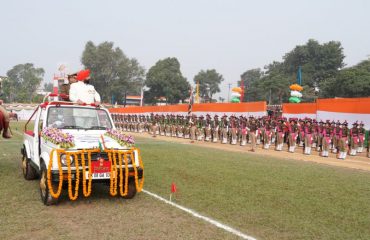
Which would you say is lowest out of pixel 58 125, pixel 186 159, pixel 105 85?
pixel 186 159

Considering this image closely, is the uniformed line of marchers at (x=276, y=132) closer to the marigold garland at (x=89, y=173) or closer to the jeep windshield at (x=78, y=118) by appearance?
the jeep windshield at (x=78, y=118)

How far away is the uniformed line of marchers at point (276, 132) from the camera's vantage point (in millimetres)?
18781

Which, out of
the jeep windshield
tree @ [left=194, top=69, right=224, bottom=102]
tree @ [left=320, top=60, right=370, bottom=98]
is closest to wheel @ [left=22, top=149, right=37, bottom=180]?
the jeep windshield

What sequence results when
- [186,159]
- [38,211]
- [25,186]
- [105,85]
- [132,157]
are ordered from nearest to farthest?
1. [38,211]
2. [132,157]
3. [25,186]
4. [186,159]
5. [105,85]

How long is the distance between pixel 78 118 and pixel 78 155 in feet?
5.82

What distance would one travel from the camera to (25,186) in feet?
28.4

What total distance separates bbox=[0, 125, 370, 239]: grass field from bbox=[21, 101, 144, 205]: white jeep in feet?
1.20

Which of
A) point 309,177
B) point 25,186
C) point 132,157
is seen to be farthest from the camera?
point 309,177

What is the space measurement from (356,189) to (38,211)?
7.24 meters

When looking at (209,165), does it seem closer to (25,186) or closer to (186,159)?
(186,159)

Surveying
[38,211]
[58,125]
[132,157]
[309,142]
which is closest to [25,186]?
[58,125]

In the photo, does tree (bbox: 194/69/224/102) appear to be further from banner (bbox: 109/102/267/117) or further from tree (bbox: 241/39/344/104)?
banner (bbox: 109/102/267/117)

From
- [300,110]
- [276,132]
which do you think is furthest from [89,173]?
[300,110]

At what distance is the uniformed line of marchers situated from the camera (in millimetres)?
18781
